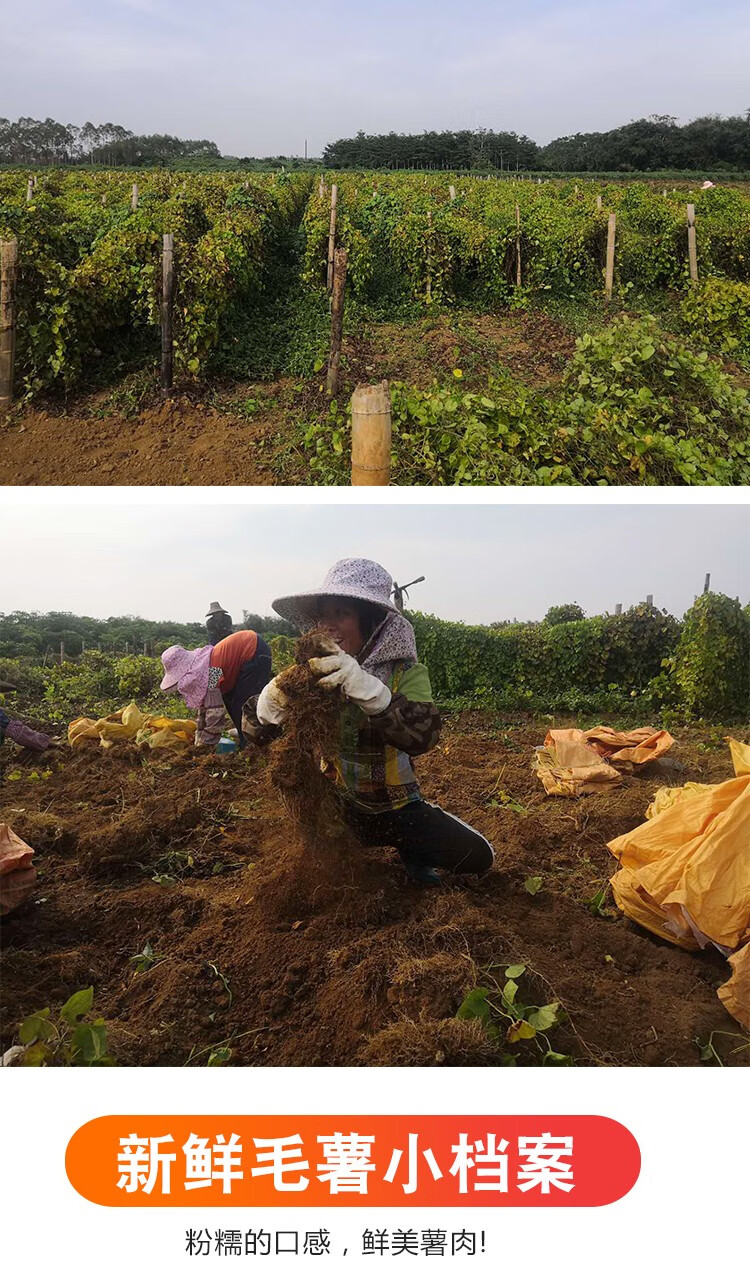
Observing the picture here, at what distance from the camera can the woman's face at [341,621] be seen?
2973 mm

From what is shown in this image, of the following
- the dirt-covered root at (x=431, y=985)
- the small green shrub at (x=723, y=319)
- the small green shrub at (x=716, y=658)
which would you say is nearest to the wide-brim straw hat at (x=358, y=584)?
the dirt-covered root at (x=431, y=985)

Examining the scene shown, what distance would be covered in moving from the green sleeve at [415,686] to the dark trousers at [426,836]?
0.43 metres

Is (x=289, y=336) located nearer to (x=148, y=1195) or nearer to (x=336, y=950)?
(x=336, y=950)

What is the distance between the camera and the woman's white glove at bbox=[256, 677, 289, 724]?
2.91m

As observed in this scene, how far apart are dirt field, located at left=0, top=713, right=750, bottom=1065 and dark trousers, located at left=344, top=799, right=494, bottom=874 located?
4.0 inches

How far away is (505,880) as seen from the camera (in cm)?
325

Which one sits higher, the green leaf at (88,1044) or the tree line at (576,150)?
the tree line at (576,150)

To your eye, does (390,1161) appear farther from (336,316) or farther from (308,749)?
(336,316)

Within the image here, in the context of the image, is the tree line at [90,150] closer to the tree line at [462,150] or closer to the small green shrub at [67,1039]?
the tree line at [462,150]

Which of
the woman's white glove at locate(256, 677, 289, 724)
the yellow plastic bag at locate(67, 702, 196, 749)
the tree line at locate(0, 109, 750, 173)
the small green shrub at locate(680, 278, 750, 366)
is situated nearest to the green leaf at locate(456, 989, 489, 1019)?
the woman's white glove at locate(256, 677, 289, 724)

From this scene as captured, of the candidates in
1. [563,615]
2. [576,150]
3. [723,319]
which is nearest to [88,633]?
[563,615]

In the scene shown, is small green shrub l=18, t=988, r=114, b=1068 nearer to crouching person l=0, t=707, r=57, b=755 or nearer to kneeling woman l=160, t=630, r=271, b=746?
kneeling woman l=160, t=630, r=271, b=746

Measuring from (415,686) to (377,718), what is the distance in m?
0.20

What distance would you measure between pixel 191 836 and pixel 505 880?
4.24 feet
